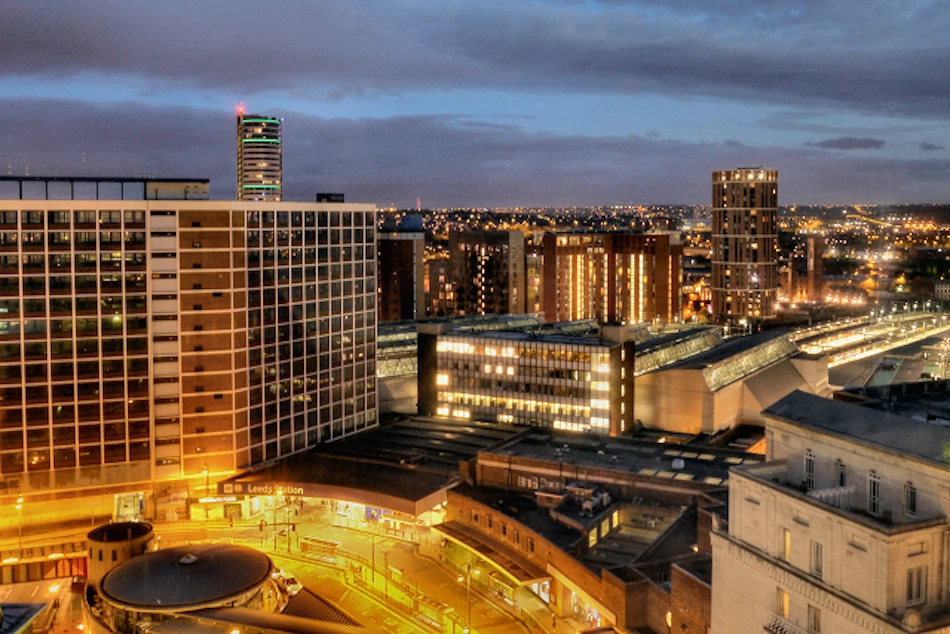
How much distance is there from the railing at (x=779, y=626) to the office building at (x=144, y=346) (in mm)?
59939

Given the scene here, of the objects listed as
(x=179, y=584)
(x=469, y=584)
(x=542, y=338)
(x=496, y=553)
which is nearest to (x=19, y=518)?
(x=179, y=584)

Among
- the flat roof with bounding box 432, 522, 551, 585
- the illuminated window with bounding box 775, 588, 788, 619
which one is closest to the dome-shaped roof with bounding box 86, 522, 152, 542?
the flat roof with bounding box 432, 522, 551, 585

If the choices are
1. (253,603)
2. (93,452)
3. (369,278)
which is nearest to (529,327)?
(369,278)

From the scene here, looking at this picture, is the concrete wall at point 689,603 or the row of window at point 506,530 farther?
the row of window at point 506,530

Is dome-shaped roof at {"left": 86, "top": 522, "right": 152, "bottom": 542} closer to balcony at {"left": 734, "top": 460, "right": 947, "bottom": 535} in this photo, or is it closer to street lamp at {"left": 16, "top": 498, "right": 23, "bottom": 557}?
street lamp at {"left": 16, "top": 498, "right": 23, "bottom": 557}

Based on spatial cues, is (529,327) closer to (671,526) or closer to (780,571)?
(671,526)

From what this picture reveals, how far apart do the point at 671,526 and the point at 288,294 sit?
155 ft

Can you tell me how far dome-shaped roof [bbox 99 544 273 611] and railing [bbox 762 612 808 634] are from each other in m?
34.4

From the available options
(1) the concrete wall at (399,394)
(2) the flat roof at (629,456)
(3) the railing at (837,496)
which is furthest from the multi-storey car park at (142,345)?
(3) the railing at (837,496)

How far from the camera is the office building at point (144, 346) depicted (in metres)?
79.3

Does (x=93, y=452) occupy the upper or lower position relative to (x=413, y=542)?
upper

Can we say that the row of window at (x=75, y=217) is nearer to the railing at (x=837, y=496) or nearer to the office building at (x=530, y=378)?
the office building at (x=530, y=378)

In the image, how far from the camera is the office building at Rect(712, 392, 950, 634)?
104ft

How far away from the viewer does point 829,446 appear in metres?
36.2
